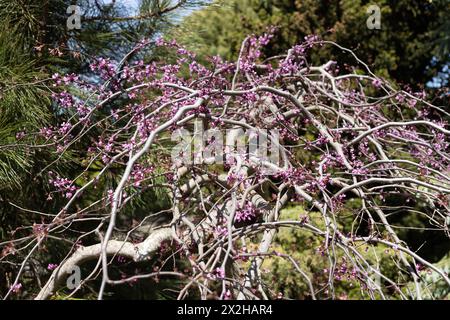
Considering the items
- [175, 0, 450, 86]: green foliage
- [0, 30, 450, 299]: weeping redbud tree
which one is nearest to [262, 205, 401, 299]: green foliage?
[175, 0, 450, 86]: green foliage

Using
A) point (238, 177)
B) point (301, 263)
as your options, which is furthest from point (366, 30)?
point (238, 177)

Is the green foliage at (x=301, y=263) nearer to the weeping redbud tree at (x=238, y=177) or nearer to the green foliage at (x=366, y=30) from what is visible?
the green foliage at (x=366, y=30)

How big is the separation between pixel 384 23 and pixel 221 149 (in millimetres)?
3383

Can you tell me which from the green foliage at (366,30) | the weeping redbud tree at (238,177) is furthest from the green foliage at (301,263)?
the weeping redbud tree at (238,177)

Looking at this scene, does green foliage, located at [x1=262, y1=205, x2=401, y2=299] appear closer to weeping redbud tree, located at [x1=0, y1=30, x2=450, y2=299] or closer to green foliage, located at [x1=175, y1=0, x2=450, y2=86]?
green foliage, located at [x1=175, y1=0, x2=450, y2=86]

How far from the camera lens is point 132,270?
3949 millimetres

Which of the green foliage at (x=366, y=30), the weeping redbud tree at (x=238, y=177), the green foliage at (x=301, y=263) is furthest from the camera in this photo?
the green foliage at (x=366, y=30)

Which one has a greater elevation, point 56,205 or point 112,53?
point 112,53

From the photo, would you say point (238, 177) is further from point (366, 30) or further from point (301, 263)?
point (366, 30)

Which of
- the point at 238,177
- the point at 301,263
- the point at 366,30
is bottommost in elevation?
the point at 301,263

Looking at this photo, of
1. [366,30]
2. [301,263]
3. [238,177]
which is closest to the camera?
[238,177]

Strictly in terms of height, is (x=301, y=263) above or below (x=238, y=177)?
below
